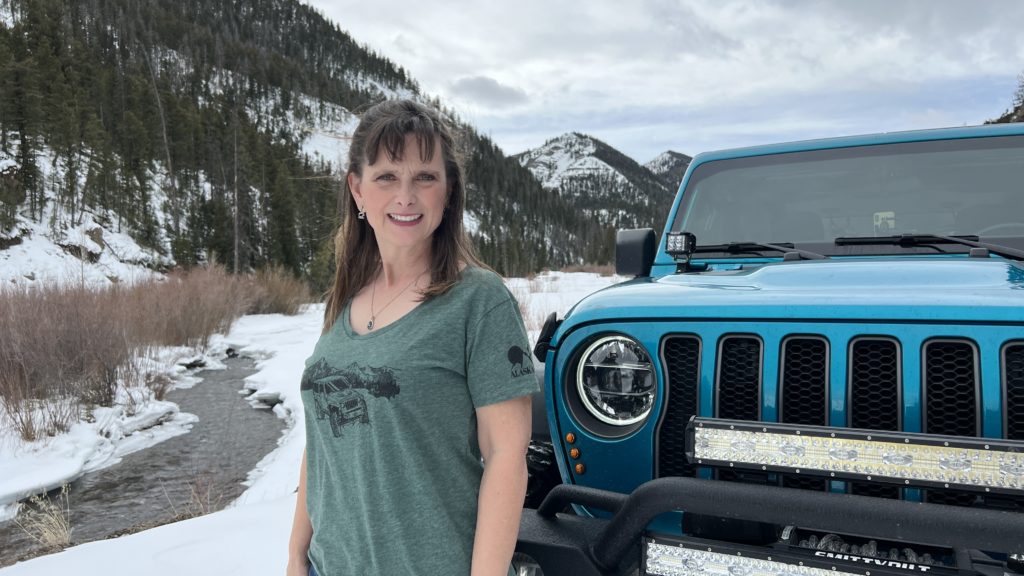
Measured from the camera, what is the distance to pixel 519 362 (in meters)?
1.40

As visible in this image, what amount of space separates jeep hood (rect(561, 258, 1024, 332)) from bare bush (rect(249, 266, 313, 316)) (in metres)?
16.4

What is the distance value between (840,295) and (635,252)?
153cm

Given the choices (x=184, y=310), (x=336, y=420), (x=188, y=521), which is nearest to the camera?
(x=336, y=420)

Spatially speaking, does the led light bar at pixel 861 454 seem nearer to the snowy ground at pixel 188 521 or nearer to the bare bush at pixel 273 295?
the snowy ground at pixel 188 521

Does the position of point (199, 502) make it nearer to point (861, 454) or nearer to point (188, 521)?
point (188, 521)

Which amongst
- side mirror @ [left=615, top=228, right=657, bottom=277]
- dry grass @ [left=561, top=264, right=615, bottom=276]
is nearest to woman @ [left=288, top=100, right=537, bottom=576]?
side mirror @ [left=615, top=228, right=657, bottom=277]

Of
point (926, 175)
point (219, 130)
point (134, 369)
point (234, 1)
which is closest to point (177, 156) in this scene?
point (219, 130)

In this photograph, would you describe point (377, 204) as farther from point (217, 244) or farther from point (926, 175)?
point (217, 244)

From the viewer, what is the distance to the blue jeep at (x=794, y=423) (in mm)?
1488

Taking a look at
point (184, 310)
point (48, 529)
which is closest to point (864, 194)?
point (48, 529)

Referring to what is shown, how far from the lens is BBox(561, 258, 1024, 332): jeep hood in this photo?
162 cm

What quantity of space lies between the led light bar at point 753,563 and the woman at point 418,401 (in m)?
0.47

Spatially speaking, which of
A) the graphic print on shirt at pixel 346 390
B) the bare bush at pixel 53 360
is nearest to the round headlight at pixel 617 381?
the graphic print on shirt at pixel 346 390

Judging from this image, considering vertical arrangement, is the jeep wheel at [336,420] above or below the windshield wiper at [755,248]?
below
